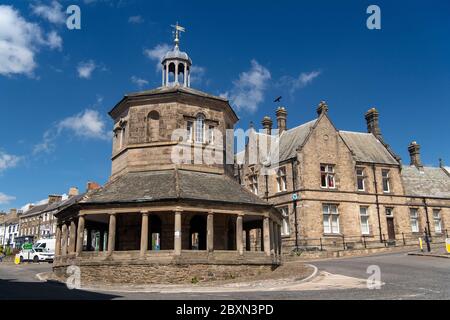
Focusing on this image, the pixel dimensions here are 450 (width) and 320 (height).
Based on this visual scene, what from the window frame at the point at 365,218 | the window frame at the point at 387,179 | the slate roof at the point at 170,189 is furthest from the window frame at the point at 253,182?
the slate roof at the point at 170,189

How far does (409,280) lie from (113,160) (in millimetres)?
18454

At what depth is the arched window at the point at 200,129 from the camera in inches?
964

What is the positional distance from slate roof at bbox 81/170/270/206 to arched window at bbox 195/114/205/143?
217 centimetres

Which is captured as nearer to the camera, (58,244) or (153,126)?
(58,244)

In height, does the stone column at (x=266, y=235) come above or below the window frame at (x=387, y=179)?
below

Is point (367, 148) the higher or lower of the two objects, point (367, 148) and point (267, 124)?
the lower

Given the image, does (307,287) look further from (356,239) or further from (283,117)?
(283,117)

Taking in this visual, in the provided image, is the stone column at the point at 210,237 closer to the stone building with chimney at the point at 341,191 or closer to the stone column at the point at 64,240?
the stone column at the point at 64,240

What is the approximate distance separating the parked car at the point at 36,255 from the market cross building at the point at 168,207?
1811cm

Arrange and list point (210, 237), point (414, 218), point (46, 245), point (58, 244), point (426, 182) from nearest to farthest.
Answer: point (210, 237) → point (58, 244) → point (414, 218) → point (426, 182) → point (46, 245)

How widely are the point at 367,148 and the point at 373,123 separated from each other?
430cm

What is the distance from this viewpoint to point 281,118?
133 feet

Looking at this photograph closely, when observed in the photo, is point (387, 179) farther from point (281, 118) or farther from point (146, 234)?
point (146, 234)

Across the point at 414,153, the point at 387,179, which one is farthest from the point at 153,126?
the point at 414,153
